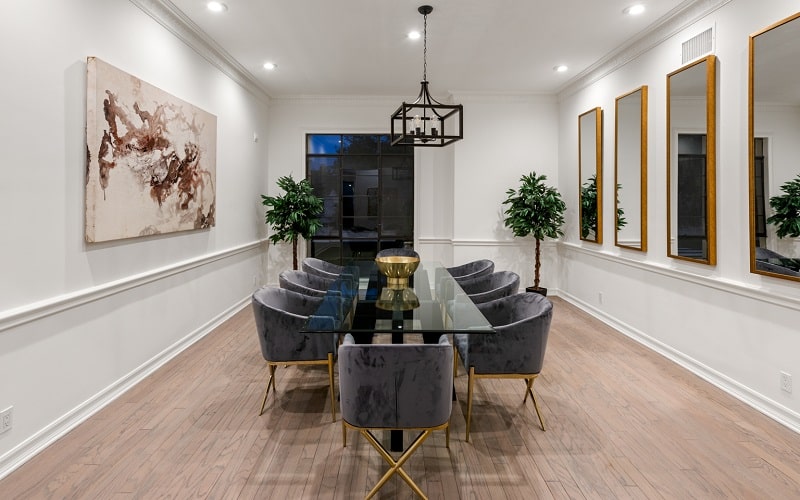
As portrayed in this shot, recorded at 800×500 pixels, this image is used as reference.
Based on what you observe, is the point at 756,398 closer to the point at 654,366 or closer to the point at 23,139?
the point at 654,366

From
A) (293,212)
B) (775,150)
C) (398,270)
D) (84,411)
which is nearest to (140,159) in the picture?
(84,411)

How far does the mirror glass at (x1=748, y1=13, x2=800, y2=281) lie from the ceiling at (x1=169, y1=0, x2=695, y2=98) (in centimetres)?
108

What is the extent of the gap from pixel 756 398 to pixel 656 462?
1.29 m

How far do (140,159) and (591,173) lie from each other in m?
5.00

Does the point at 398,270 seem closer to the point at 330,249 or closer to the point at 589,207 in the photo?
the point at 589,207

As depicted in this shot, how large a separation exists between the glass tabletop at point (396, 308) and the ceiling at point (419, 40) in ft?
7.81

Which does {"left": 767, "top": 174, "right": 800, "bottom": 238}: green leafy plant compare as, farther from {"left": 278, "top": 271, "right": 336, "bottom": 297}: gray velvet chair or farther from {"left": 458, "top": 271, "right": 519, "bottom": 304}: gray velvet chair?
{"left": 278, "top": 271, "right": 336, "bottom": 297}: gray velvet chair

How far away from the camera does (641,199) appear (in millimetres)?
4754

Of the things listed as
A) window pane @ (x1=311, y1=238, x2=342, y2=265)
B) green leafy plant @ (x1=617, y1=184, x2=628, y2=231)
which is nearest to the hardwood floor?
→ green leafy plant @ (x1=617, y1=184, x2=628, y2=231)

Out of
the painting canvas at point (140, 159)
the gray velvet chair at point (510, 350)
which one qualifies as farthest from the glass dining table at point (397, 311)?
the painting canvas at point (140, 159)

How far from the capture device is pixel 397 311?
110 inches

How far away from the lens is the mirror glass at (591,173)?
222 inches

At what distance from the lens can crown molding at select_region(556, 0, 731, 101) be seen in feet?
12.5

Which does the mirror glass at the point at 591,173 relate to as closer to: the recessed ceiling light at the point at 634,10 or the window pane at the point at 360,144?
the recessed ceiling light at the point at 634,10
